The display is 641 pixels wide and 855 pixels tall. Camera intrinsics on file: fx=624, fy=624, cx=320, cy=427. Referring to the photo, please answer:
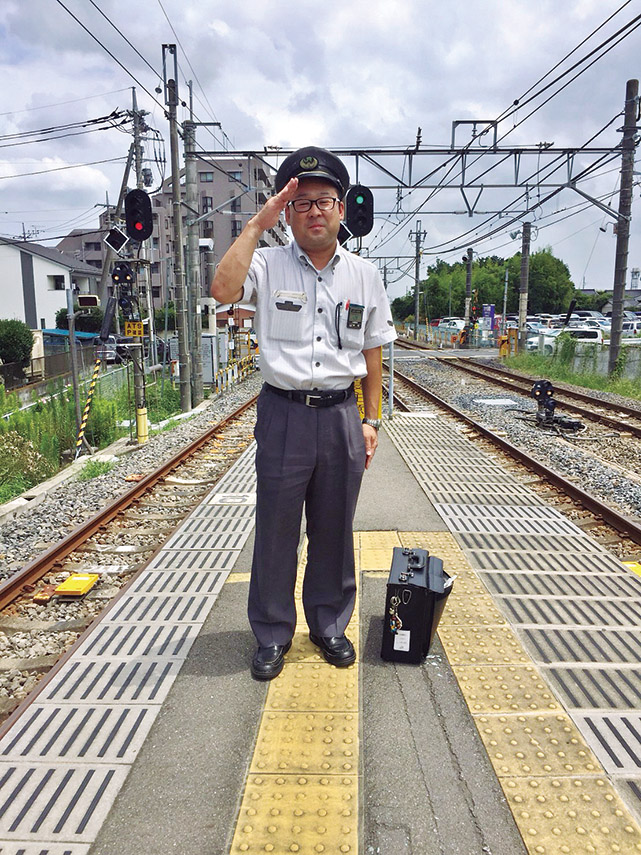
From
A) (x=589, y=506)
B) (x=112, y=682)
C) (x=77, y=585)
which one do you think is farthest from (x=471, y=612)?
(x=589, y=506)

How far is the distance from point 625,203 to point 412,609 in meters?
17.8

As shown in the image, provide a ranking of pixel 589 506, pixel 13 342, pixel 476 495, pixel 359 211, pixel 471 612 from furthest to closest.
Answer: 1. pixel 13 342
2. pixel 359 211
3. pixel 476 495
4. pixel 589 506
5. pixel 471 612

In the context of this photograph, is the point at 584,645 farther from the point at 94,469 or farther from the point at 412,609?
the point at 94,469

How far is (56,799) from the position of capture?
2.21 meters

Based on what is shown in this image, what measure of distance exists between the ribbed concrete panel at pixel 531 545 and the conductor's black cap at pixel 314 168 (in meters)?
2.92

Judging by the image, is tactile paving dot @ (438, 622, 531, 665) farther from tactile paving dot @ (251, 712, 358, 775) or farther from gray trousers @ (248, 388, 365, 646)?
tactile paving dot @ (251, 712, 358, 775)

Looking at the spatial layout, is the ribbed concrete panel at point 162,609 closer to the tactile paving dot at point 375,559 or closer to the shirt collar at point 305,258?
the tactile paving dot at point 375,559

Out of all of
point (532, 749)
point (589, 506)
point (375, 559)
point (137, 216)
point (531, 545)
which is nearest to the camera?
point (532, 749)

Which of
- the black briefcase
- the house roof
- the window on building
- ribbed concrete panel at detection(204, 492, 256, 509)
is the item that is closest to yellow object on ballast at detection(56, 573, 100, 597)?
ribbed concrete panel at detection(204, 492, 256, 509)

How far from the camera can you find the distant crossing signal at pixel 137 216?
11.1 meters

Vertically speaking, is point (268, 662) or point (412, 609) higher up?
point (412, 609)

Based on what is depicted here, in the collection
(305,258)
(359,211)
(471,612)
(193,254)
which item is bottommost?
(471,612)

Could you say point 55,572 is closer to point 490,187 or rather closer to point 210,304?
point 210,304

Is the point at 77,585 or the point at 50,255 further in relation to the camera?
the point at 50,255
